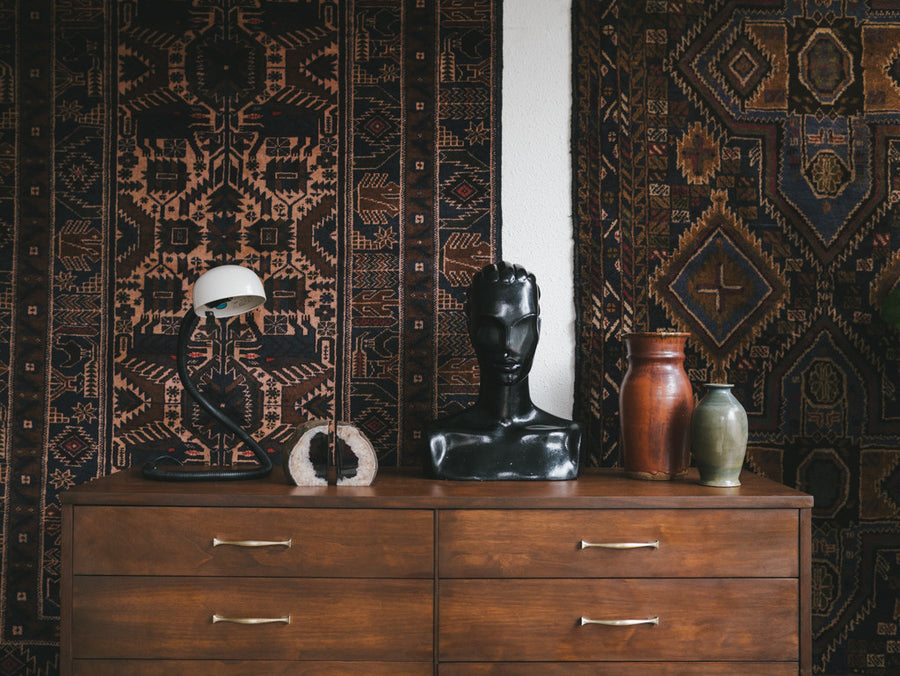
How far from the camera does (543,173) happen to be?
230 centimetres

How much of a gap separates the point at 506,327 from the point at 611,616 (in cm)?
77

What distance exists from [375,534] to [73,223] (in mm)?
1466

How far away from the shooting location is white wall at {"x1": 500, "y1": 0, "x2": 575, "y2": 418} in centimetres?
228

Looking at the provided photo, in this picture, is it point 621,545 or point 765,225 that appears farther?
point 765,225

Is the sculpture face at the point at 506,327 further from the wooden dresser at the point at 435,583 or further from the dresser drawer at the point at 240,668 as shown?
the dresser drawer at the point at 240,668

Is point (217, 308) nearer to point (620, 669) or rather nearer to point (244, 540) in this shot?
point (244, 540)

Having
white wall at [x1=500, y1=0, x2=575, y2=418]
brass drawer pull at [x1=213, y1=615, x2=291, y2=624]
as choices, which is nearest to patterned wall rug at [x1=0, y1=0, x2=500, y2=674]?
white wall at [x1=500, y1=0, x2=575, y2=418]

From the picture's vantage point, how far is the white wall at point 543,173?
2.28 meters

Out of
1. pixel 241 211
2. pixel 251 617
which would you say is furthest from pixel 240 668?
pixel 241 211

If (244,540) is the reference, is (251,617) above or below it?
below

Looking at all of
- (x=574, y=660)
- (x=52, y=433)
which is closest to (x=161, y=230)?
(x=52, y=433)

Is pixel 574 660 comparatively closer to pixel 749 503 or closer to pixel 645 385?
pixel 749 503

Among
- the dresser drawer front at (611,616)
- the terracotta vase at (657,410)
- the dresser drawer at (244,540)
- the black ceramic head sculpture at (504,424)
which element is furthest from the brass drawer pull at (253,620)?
the terracotta vase at (657,410)

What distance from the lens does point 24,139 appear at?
2.27 meters
